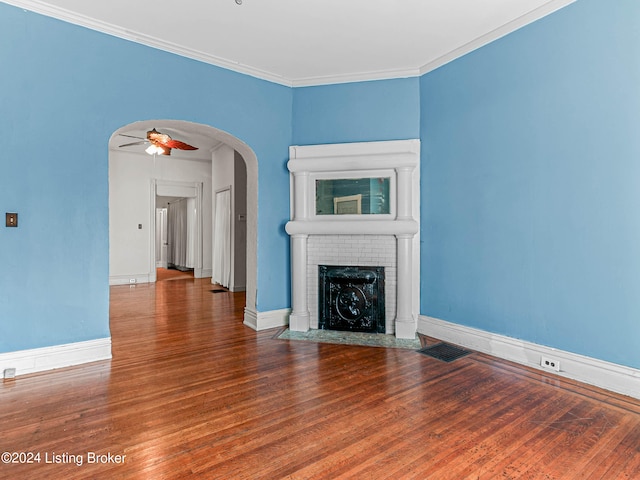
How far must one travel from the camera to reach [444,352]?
336 centimetres

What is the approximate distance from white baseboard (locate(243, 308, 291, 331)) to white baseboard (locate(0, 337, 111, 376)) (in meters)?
1.54

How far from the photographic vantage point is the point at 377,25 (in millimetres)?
3168

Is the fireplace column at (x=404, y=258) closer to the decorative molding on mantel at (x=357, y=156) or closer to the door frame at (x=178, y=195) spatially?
the decorative molding on mantel at (x=357, y=156)

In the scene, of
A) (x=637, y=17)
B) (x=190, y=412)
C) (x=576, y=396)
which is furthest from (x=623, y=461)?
(x=637, y=17)

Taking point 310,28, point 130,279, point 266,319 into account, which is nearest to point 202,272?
point 130,279

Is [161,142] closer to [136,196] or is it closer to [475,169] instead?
[136,196]

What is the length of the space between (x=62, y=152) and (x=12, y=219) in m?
0.68

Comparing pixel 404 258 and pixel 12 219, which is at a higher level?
pixel 12 219

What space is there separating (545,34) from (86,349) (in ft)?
15.9

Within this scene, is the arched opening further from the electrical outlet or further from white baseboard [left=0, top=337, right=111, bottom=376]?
the electrical outlet

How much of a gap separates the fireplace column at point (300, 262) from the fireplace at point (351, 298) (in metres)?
0.19

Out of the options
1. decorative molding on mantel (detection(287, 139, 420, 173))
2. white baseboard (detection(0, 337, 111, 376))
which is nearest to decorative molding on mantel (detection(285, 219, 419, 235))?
decorative molding on mantel (detection(287, 139, 420, 173))

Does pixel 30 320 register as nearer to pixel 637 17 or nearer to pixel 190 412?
pixel 190 412

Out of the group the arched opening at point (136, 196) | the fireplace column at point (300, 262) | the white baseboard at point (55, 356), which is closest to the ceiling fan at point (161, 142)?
the arched opening at point (136, 196)
